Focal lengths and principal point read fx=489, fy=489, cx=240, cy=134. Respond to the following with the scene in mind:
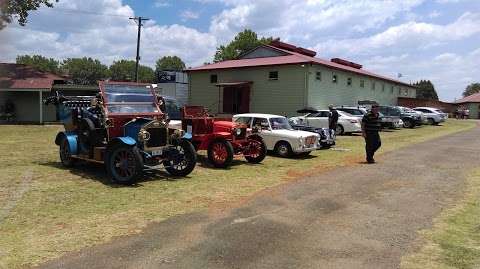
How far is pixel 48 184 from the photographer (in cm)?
968

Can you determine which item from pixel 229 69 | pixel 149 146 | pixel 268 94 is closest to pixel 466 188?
pixel 149 146

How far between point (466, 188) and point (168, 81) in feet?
130

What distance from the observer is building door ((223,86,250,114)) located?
114 ft

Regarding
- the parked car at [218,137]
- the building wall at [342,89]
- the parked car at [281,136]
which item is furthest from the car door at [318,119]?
the parked car at [218,137]

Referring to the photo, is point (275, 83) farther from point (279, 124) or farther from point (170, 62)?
point (170, 62)

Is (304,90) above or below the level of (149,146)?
above

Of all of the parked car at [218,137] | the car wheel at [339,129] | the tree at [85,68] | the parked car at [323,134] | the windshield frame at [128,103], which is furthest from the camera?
the tree at [85,68]

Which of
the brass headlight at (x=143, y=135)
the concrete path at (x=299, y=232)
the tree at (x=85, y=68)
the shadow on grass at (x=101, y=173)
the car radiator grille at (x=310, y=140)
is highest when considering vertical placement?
the tree at (x=85, y=68)

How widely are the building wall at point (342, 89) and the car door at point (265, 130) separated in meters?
16.0

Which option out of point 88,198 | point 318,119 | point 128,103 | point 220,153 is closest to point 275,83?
point 318,119

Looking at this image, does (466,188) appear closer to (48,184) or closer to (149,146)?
(149,146)

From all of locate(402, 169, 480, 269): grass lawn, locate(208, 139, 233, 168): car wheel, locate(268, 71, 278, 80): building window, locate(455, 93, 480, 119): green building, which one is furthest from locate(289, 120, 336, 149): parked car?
locate(455, 93, 480, 119): green building

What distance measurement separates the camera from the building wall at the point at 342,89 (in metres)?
32.6

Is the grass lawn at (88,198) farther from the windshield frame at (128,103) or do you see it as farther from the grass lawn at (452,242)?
the grass lawn at (452,242)
